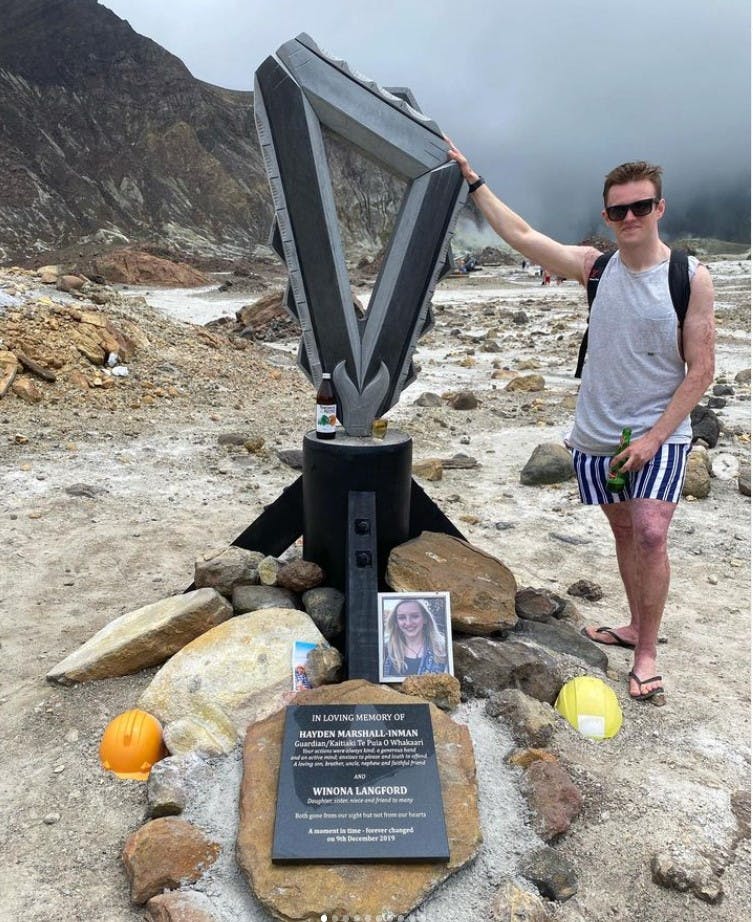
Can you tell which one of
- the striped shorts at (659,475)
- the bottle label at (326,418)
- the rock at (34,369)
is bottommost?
the rock at (34,369)

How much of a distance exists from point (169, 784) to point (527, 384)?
9.32m

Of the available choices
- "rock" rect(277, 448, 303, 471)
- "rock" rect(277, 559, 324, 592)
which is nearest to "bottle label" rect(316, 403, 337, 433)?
"rock" rect(277, 559, 324, 592)

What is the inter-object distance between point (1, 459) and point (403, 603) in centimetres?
519

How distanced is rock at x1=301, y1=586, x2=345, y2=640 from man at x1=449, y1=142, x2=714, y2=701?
125 centimetres

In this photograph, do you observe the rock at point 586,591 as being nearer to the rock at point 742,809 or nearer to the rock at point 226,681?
the rock at point 742,809

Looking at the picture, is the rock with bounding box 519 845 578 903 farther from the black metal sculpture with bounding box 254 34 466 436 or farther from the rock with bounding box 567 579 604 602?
the rock with bounding box 567 579 604 602

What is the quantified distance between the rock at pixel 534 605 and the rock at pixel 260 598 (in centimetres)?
116

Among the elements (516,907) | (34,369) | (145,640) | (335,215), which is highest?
(335,215)

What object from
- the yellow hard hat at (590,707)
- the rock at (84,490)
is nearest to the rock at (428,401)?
the rock at (84,490)

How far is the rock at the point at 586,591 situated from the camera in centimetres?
467

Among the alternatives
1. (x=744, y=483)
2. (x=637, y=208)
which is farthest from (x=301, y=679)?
(x=744, y=483)

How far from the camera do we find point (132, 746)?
2.89m

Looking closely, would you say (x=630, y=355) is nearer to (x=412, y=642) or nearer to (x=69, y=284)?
(x=412, y=642)

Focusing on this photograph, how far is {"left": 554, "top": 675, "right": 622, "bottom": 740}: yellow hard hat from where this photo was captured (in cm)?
314
